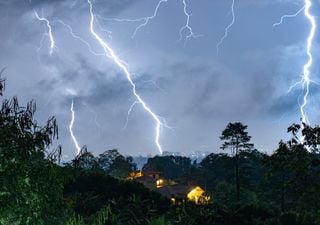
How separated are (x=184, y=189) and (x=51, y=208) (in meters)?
52.7

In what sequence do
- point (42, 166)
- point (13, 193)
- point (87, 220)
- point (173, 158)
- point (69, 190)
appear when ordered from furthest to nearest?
point (173, 158) < point (69, 190) < point (87, 220) < point (42, 166) < point (13, 193)

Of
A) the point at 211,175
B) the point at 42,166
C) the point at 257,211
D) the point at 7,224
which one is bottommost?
the point at 7,224

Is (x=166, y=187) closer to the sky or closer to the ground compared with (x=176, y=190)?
closer to the sky

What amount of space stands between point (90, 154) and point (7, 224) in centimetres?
174

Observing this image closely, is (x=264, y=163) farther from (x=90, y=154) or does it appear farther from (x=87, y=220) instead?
(x=87, y=220)

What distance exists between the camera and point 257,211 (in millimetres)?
19547

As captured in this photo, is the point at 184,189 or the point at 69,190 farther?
the point at 184,189

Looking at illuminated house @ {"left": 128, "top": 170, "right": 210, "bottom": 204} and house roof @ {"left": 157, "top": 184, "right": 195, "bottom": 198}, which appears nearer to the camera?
illuminated house @ {"left": 128, "top": 170, "right": 210, "bottom": 204}

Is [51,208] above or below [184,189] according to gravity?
below

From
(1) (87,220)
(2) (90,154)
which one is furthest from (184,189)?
(2) (90,154)

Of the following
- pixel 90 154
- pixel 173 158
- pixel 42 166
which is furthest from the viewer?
pixel 173 158

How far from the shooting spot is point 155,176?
2852 inches

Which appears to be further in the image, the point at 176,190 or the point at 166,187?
the point at 176,190

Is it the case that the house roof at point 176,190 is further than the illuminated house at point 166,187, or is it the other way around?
the house roof at point 176,190
